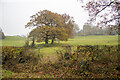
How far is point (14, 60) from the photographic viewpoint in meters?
6.94

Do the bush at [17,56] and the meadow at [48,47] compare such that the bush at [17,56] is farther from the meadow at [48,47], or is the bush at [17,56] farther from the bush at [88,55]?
the bush at [88,55]

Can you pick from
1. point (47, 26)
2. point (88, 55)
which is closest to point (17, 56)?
point (88, 55)

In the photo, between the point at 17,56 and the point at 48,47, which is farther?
the point at 48,47

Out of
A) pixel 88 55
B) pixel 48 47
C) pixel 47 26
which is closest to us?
pixel 88 55

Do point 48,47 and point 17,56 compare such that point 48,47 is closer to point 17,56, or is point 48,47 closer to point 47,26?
point 47,26

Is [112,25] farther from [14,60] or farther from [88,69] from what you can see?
[14,60]

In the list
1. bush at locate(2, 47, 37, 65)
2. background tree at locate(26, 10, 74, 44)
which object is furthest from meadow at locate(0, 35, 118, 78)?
background tree at locate(26, 10, 74, 44)

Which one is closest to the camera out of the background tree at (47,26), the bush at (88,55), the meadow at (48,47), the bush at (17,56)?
the meadow at (48,47)

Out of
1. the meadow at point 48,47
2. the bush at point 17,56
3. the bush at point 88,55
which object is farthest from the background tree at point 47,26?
the bush at point 88,55

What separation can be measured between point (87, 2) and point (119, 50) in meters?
4.09

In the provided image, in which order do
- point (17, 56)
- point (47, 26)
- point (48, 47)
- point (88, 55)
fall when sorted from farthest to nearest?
1. point (47, 26)
2. point (48, 47)
3. point (17, 56)
4. point (88, 55)

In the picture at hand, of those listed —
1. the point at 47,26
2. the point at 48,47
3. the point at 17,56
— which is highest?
the point at 47,26

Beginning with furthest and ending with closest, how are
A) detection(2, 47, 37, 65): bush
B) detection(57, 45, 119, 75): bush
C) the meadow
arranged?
detection(2, 47, 37, 65): bush, detection(57, 45, 119, 75): bush, the meadow

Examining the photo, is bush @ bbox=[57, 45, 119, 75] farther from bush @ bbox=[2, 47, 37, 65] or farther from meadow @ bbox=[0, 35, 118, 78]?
bush @ bbox=[2, 47, 37, 65]
